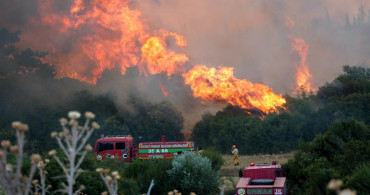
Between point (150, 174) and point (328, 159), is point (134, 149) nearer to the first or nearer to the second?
point (150, 174)

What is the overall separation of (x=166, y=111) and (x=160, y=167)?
28651mm

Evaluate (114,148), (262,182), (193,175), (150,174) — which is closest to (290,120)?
Answer: (114,148)

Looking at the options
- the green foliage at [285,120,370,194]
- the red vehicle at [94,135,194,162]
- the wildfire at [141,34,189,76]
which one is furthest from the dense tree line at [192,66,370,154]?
the green foliage at [285,120,370,194]

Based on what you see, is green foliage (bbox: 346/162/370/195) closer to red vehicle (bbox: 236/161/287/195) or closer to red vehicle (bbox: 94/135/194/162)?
red vehicle (bbox: 236/161/287/195)

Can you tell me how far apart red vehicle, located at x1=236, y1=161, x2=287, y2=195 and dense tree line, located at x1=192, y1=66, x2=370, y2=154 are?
2266 centimetres

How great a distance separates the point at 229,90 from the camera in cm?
4344

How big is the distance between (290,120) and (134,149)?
19376 millimetres

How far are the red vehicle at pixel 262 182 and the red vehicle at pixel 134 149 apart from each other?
13.1m

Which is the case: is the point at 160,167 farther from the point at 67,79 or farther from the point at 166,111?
the point at 67,79

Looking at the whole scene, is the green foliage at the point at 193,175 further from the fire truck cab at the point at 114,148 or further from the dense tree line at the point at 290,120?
the dense tree line at the point at 290,120

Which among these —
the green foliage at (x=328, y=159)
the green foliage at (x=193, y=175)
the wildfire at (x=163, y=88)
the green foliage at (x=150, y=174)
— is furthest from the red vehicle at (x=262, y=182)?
the wildfire at (x=163, y=88)

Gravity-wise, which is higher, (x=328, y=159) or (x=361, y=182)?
(x=328, y=159)

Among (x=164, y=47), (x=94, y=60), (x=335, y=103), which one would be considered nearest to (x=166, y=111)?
(x=164, y=47)

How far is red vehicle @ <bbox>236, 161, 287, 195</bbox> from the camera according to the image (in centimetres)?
1338
